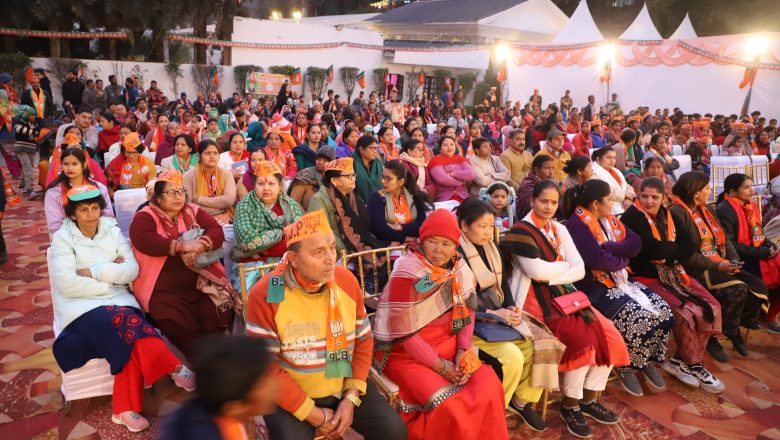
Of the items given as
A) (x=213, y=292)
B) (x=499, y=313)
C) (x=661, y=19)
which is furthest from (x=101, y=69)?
(x=661, y=19)

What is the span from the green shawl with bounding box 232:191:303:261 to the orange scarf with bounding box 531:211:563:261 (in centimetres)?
168

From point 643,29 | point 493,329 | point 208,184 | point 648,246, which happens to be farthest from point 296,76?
point 493,329

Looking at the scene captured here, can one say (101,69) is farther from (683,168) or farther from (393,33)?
(393,33)

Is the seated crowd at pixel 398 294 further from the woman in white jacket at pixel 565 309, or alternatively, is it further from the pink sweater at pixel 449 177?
the pink sweater at pixel 449 177

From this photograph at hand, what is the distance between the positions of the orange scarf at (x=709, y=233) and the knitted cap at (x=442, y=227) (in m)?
2.44

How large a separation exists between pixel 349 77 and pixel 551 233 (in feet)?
63.2

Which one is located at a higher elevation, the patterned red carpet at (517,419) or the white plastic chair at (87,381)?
the white plastic chair at (87,381)

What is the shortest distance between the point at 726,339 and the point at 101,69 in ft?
56.0

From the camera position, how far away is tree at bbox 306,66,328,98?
19.9m

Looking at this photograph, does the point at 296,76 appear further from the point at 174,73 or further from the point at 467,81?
the point at 467,81

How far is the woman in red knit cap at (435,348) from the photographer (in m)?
2.41

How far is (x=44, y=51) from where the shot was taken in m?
17.9

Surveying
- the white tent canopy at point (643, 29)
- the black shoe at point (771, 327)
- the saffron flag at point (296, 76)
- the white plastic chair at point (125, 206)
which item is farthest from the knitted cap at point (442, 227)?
the white tent canopy at point (643, 29)

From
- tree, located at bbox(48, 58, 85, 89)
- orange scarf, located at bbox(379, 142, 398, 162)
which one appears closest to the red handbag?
orange scarf, located at bbox(379, 142, 398, 162)
